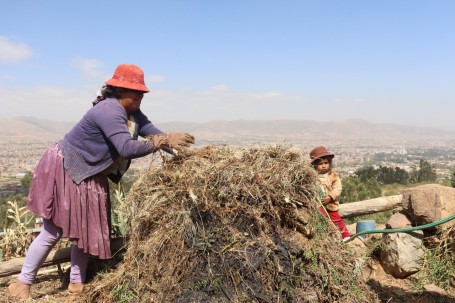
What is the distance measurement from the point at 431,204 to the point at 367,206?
4.80 feet

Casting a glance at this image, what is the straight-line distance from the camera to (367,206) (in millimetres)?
5523

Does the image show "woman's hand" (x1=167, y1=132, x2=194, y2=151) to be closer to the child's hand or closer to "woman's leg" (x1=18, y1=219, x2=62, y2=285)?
"woman's leg" (x1=18, y1=219, x2=62, y2=285)

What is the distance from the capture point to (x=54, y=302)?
121 inches

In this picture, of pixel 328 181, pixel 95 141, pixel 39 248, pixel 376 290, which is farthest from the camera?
pixel 328 181

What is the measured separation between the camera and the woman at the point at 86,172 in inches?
111

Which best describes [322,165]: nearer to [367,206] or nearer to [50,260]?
[367,206]

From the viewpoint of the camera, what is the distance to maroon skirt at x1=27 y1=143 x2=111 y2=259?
2.91 m

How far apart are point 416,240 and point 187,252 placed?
305 cm

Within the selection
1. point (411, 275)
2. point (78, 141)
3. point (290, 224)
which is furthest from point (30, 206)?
point (411, 275)

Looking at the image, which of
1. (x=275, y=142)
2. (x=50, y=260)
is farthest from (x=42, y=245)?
(x=275, y=142)

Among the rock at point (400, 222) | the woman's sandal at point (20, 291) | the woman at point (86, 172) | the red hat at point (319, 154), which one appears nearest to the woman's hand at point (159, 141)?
the woman at point (86, 172)

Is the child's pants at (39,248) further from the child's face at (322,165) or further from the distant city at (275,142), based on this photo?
the child's face at (322,165)

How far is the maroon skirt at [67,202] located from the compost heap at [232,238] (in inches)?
13.6

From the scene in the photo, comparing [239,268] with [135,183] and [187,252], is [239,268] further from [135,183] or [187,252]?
[135,183]
